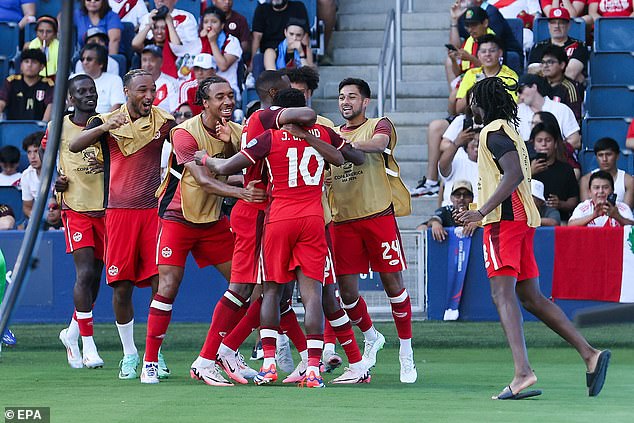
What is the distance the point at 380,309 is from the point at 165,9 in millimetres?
6054

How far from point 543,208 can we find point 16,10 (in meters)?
9.00

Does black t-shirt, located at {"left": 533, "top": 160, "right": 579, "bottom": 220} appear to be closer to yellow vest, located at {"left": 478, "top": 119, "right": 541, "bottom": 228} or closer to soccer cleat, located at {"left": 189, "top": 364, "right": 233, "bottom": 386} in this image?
yellow vest, located at {"left": 478, "top": 119, "right": 541, "bottom": 228}

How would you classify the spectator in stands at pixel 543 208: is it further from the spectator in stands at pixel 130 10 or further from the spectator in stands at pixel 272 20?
the spectator in stands at pixel 130 10

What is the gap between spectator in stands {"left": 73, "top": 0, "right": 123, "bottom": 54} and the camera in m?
17.7

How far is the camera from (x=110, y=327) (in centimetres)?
1394

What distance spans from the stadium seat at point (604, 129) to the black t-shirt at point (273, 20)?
432 cm

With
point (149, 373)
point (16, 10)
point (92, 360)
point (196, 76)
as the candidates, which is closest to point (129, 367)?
point (149, 373)

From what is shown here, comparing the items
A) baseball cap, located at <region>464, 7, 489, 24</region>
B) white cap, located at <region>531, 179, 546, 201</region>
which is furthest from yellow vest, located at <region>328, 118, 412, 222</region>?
baseball cap, located at <region>464, 7, 489, 24</region>

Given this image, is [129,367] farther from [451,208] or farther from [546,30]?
[546,30]

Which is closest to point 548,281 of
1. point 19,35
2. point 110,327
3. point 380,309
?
point 380,309

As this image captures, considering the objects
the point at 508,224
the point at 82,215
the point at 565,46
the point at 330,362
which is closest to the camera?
the point at 508,224

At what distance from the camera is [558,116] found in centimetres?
1554

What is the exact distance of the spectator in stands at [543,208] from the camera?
46.6 ft
